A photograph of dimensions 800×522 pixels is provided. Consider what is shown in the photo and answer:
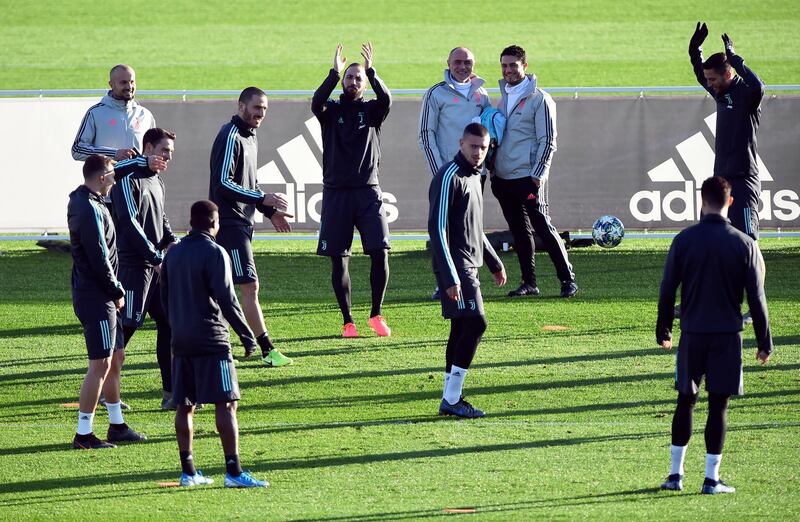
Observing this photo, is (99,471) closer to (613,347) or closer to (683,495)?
(683,495)

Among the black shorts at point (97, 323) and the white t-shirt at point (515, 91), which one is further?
the white t-shirt at point (515, 91)

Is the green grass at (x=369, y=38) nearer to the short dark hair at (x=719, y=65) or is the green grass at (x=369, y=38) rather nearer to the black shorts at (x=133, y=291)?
the short dark hair at (x=719, y=65)

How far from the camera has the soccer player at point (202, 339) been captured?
23.8 ft

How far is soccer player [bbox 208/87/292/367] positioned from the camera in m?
10.2

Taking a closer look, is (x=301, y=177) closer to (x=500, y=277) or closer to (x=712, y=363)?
(x=500, y=277)

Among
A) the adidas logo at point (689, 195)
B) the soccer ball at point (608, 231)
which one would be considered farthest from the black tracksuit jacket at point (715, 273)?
the adidas logo at point (689, 195)

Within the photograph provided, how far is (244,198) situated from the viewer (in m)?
10.3

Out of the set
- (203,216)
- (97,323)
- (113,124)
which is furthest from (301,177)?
(203,216)

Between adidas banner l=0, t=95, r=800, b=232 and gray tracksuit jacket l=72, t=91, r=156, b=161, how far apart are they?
4.87 m

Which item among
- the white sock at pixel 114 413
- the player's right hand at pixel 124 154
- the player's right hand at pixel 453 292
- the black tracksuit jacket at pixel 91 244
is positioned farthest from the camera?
the player's right hand at pixel 124 154

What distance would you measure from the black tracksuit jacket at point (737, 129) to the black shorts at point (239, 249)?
3902 millimetres

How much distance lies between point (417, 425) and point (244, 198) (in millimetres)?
2616

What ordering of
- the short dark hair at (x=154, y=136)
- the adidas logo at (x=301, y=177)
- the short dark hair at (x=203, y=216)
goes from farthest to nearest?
the adidas logo at (x=301, y=177) < the short dark hair at (x=154, y=136) < the short dark hair at (x=203, y=216)

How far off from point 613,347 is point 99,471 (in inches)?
185
